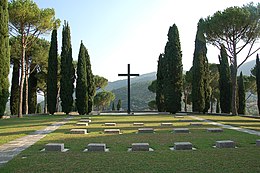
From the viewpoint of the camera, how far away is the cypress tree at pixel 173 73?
90.5 ft

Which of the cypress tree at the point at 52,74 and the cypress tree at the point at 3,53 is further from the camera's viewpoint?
the cypress tree at the point at 52,74

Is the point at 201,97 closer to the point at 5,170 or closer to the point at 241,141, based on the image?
the point at 241,141

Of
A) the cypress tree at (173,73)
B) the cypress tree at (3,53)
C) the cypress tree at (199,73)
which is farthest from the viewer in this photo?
the cypress tree at (199,73)

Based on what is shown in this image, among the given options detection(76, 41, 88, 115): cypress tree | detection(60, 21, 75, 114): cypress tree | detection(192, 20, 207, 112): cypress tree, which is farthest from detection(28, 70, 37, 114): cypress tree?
detection(192, 20, 207, 112): cypress tree

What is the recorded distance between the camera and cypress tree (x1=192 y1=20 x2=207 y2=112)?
92.2 feet

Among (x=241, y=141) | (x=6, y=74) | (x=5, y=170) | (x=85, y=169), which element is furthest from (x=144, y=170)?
(x=6, y=74)

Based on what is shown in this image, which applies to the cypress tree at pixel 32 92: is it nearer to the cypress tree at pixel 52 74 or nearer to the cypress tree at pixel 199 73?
the cypress tree at pixel 52 74

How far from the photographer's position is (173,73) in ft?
91.4

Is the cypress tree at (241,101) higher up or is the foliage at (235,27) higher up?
the foliage at (235,27)

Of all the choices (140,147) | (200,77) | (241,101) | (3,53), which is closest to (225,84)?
(200,77)

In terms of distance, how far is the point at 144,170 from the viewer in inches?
201

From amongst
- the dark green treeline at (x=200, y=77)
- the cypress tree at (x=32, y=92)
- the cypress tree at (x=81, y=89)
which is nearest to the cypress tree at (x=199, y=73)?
the dark green treeline at (x=200, y=77)

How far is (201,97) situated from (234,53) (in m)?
5.60

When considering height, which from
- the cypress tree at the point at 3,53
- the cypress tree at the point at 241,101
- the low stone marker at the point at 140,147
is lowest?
the low stone marker at the point at 140,147
